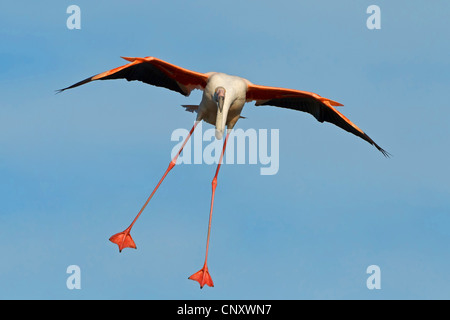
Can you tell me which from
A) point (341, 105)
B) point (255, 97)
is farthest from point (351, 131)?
point (255, 97)

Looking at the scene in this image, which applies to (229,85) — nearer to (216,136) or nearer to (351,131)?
(216,136)

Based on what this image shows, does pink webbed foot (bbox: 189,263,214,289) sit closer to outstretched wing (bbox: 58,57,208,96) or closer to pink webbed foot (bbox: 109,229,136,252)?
pink webbed foot (bbox: 109,229,136,252)

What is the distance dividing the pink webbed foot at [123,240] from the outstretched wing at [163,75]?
9.38 ft

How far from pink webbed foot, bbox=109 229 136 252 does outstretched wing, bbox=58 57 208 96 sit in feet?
9.38

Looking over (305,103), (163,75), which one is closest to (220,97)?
(163,75)

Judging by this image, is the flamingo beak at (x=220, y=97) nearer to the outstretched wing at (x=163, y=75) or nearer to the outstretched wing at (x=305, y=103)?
the outstretched wing at (x=163, y=75)

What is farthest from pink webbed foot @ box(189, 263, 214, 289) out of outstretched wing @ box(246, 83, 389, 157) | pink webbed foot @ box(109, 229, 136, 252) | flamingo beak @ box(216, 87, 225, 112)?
outstretched wing @ box(246, 83, 389, 157)

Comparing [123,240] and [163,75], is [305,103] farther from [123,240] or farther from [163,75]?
[123,240]

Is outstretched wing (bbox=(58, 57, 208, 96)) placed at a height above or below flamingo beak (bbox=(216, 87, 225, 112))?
above

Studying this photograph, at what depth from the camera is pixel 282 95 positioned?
47.2 feet

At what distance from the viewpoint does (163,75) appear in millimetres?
14344

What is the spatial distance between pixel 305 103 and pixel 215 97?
2.36 meters

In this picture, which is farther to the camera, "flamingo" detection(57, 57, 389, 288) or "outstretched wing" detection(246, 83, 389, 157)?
"outstretched wing" detection(246, 83, 389, 157)

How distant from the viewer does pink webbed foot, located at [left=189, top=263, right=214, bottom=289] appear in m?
12.8
